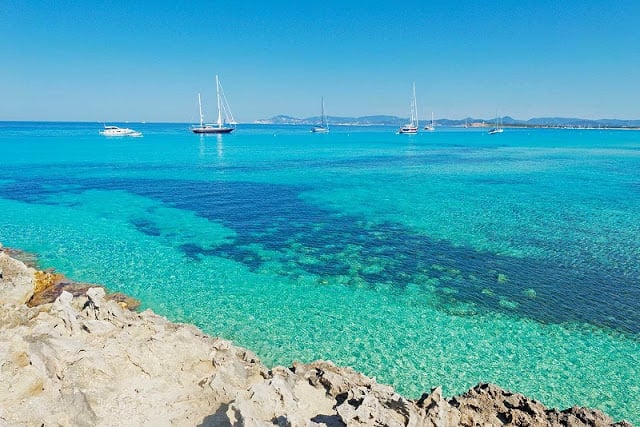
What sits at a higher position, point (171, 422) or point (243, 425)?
point (243, 425)

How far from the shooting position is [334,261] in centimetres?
2195

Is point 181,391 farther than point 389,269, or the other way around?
point 389,269

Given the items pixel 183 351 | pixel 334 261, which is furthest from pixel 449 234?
pixel 183 351

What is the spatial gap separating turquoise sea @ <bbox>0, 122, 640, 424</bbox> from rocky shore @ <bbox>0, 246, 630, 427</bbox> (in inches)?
120

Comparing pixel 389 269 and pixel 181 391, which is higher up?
pixel 181 391

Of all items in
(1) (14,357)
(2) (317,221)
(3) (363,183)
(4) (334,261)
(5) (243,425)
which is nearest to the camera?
(5) (243,425)

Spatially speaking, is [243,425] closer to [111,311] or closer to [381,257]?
[111,311]

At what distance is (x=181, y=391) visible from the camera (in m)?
9.48

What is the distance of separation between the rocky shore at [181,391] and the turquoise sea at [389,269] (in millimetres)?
3038

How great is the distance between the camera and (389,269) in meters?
20.8

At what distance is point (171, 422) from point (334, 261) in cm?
1411

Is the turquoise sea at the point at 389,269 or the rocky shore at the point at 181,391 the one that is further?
the turquoise sea at the point at 389,269

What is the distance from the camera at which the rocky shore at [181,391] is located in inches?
319

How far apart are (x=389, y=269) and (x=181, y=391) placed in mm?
13247
